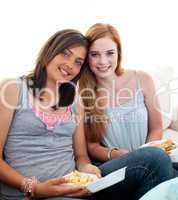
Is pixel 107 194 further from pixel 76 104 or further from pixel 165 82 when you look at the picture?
pixel 165 82

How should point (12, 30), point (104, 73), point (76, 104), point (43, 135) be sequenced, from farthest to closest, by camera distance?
point (12, 30) → point (104, 73) → point (76, 104) → point (43, 135)

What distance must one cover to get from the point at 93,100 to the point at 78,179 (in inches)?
17.6

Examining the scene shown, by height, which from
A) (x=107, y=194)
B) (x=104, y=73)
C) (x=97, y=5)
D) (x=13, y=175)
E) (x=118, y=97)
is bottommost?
(x=107, y=194)

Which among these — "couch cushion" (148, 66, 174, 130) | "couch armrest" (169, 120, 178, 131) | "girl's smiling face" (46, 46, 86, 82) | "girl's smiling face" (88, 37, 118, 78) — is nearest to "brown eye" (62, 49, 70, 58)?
"girl's smiling face" (46, 46, 86, 82)

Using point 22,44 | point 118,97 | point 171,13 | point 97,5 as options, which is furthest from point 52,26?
point 171,13

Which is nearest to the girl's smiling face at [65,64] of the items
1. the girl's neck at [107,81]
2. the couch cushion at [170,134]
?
the girl's neck at [107,81]

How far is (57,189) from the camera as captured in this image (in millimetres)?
1233

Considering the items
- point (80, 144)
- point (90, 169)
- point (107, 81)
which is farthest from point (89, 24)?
point (90, 169)

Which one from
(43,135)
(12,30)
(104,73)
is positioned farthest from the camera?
(12,30)

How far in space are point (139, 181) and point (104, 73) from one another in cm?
50

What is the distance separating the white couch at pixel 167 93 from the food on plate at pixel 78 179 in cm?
77

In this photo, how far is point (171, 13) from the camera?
2.22m

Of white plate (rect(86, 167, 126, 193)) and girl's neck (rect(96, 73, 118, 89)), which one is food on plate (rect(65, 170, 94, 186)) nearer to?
white plate (rect(86, 167, 126, 193))

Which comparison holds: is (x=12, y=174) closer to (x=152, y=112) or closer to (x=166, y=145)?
(x=166, y=145)
